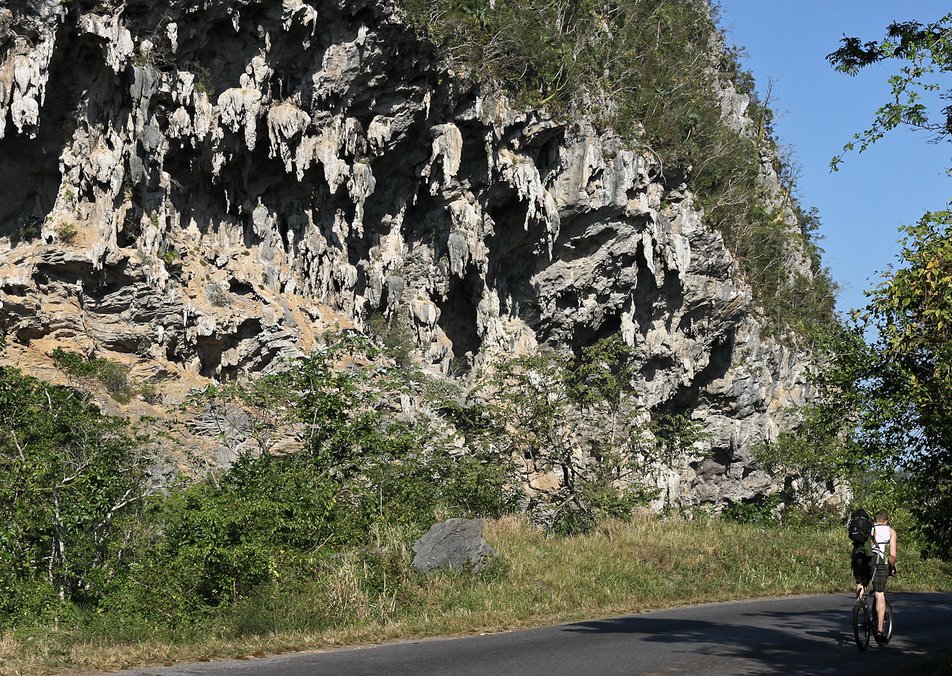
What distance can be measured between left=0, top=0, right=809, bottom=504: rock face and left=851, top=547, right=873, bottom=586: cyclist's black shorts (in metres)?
19.0

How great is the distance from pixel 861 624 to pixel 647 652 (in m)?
2.86

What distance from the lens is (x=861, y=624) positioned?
10.4 metres

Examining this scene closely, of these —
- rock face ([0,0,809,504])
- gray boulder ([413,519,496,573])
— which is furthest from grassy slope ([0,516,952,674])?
rock face ([0,0,809,504])

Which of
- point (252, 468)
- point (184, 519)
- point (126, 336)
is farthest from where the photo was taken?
point (126, 336)

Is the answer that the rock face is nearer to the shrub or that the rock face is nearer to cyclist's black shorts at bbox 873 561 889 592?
the shrub

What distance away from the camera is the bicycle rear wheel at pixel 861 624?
10328 millimetres

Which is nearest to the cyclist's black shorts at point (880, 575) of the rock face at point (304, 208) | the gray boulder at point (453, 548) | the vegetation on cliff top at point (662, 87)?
the gray boulder at point (453, 548)

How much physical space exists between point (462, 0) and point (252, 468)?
90.7 ft

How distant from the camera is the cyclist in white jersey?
34.5ft

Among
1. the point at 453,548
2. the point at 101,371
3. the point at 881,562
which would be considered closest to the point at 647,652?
the point at 881,562

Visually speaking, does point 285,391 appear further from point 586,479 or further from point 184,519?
point 586,479

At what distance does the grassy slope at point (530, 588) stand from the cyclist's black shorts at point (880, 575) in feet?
12.2

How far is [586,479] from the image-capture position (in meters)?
20.7

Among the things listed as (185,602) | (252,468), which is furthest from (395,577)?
(252,468)
